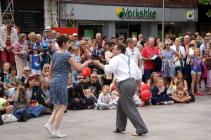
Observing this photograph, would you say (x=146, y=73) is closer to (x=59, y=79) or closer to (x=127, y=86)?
(x=127, y=86)

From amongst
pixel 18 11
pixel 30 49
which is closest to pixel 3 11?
pixel 18 11

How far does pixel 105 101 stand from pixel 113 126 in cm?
287

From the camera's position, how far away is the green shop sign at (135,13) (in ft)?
106

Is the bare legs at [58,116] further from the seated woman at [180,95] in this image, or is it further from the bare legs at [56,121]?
the seated woman at [180,95]

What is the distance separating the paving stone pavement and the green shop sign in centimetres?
1833

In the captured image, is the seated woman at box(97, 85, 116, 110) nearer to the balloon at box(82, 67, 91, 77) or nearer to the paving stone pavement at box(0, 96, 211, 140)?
the paving stone pavement at box(0, 96, 211, 140)

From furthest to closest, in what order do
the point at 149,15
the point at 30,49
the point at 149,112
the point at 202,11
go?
the point at 202,11 → the point at 149,15 → the point at 30,49 → the point at 149,112

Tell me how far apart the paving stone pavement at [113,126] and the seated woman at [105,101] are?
324 millimetres

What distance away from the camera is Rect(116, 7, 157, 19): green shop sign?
32281 millimetres

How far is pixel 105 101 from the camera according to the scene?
564 inches

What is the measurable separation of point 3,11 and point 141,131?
1794 cm

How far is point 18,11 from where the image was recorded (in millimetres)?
27734

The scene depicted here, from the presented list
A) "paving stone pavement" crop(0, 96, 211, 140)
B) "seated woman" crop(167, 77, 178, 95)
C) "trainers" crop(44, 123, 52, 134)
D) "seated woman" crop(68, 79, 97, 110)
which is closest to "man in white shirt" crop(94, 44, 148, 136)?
"paving stone pavement" crop(0, 96, 211, 140)

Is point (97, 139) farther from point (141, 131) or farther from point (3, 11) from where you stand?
point (3, 11)
